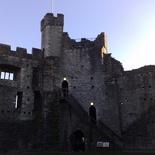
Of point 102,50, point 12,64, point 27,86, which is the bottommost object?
point 27,86

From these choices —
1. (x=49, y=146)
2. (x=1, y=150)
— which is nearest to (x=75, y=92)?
(x=49, y=146)

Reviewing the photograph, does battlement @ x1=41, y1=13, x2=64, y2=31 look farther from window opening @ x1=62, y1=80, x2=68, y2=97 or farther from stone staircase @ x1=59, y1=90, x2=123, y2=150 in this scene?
stone staircase @ x1=59, y1=90, x2=123, y2=150

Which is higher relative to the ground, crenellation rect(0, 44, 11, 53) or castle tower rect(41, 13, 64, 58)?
castle tower rect(41, 13, 64, 58)

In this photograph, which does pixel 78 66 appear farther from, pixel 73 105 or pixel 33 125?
pixel 33 125

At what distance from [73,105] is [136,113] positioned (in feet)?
19.2

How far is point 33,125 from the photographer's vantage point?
25828 millimetres

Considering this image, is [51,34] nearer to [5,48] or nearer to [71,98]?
[5,48]

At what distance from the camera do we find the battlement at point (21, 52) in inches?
1071

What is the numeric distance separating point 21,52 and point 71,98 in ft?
22.0

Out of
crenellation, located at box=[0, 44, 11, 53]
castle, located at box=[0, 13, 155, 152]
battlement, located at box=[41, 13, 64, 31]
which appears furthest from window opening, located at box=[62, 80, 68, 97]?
battlement, located at box=[41, 13, 64, 31]

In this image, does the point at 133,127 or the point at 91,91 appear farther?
the point at 91,91

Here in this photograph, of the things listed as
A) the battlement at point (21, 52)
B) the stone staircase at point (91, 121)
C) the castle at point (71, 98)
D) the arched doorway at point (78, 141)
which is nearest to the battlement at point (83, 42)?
the castle at point (71, 98)

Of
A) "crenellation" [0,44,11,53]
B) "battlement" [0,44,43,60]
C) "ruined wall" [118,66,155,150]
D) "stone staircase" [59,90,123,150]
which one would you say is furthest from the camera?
"battlement" [0,44,43,60]

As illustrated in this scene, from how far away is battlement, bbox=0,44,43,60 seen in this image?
27203mm
